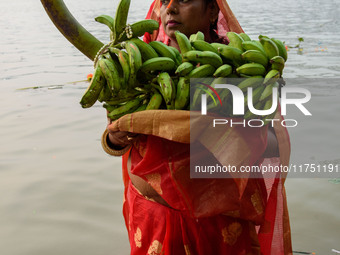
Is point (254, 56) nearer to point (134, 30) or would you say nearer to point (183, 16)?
point (134, 30)

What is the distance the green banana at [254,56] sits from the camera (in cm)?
147

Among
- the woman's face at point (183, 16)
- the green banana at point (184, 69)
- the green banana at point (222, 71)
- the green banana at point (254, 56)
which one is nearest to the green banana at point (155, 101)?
the green banana at point (184, 69)

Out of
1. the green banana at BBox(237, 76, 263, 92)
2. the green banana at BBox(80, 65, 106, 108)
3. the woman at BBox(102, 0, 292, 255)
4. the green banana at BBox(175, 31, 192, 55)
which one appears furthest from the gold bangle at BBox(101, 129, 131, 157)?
the green banana at BBox(237, 76, 263, 92)

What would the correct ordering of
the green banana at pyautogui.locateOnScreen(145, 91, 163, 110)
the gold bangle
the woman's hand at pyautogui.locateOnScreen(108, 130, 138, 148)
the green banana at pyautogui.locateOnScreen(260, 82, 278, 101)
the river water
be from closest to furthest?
the green banana at pyautogui.locateOnScreen(260, 82, 278, 101)
the green banana at pyautogui.locateOnScreen(145, 91, 163, 110)
the woman's hand at pyautogui.locateOnScreen(108, 130, 138, 148)
the gold bangle
the river water

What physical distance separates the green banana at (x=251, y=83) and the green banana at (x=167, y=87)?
24cm

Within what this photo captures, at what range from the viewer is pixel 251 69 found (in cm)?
146

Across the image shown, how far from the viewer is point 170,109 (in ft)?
5.05

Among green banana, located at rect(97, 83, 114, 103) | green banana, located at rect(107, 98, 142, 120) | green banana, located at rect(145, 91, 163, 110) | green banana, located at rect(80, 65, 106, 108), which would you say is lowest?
green banana, located at rect(107, 98, 142, 120)

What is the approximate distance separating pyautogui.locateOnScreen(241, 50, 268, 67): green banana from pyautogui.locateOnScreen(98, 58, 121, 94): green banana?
1.50 feet

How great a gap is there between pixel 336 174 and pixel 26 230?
→ 9.07 ft

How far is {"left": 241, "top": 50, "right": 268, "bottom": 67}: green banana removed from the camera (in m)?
1.47

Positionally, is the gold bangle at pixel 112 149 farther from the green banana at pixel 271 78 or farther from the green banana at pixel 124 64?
the green banana at pixel 271 78

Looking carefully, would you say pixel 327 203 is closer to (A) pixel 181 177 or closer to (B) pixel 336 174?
(B) pixel 336 174

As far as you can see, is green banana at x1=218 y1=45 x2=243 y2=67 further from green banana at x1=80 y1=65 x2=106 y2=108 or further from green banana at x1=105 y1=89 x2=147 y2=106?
green banana at x1=80 y1=65 x2=106 y2=108
